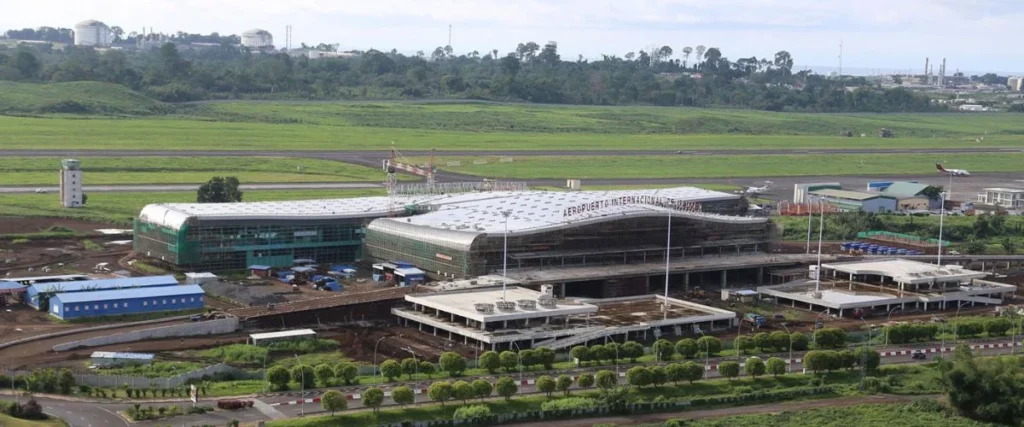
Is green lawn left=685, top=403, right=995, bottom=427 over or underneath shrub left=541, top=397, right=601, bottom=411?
underneath

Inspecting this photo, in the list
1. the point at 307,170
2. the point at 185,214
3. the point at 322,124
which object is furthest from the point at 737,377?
the point at 322,124

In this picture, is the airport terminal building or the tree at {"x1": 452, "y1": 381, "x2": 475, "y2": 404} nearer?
the tree at {"x1": 452, "y1": 381, "x2": 475, "y2": 404}

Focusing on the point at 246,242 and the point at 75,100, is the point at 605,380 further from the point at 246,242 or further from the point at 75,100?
the point at 75,100

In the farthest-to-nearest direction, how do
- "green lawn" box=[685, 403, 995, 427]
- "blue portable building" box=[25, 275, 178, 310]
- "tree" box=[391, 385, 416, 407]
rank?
"blue portable building" box=[25, 275, 178, 310] < "green lawn" box=[685, 403, 995, 427] < "tree" box=[391, 385, 416, 407]

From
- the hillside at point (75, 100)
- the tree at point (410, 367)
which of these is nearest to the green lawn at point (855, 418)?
the tree at point (410, 367)

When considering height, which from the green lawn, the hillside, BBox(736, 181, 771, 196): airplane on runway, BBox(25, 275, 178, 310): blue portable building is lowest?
the green lawn

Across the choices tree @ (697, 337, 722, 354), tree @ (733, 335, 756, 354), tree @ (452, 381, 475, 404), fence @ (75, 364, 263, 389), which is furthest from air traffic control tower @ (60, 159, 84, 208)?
tree @ (452, 381, 475, 404)

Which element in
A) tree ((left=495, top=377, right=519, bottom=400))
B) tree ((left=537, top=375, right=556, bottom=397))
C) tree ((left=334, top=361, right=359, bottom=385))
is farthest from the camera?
tree ((left=334, top=361, right=359, bottom=385))

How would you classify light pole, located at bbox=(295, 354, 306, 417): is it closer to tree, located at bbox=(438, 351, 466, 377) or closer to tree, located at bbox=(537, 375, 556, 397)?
tree, located at bbox=(438, 351, 466, 377)
